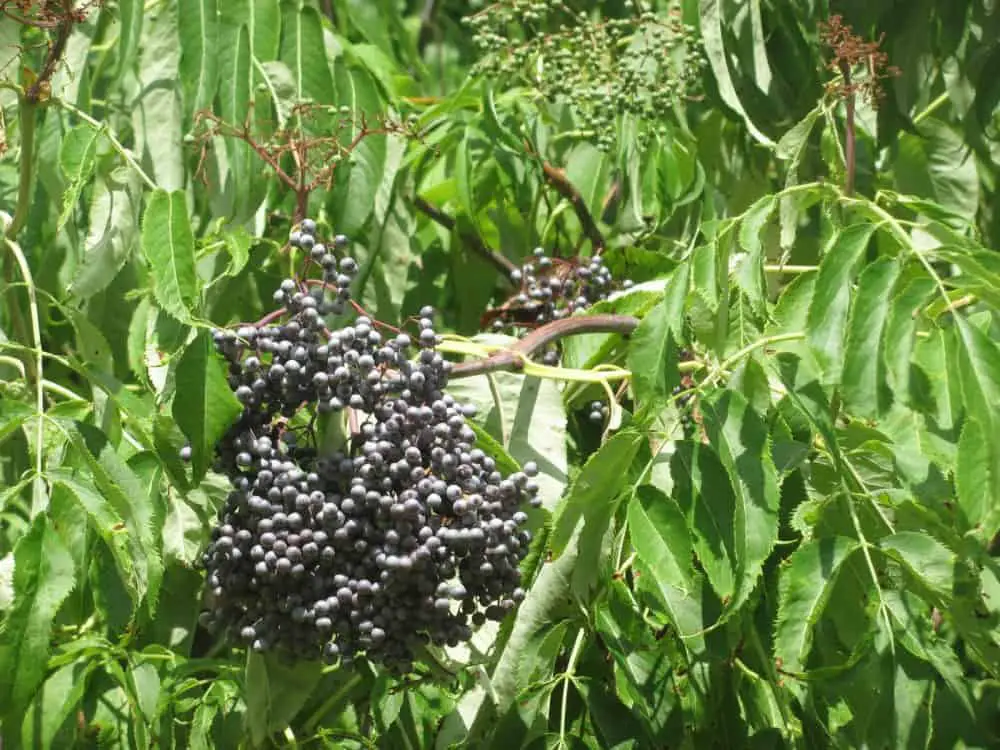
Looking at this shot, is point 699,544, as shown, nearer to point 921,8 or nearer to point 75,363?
point 75,363

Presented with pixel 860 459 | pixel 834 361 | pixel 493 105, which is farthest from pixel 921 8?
pixel 834 361

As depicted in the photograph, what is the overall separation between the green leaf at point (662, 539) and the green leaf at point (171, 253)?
0.64 m

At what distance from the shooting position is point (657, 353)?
2.01 m

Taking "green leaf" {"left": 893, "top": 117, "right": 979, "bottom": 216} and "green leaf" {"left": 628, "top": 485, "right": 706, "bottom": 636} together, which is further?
"green leaf" {"left": 893, "top": 117, "right": 979, "bottom": 216}

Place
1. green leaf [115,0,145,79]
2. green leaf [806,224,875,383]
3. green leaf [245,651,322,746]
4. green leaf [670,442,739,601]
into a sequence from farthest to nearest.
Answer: green leaf [115,0,145,79]
green leaf [245,651,322,746]
green leaf [670,442,739,601]
green leaf [806,224,875,383]

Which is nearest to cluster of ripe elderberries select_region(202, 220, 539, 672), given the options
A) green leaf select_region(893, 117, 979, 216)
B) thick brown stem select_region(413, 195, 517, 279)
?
thick brown stem select_region(413, 195, 517, 279)

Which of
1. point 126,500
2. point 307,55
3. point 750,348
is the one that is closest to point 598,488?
point 750,348

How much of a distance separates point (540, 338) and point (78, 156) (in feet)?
2.45

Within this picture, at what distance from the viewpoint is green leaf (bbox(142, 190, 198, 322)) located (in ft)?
6.82

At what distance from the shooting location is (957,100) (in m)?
3.18

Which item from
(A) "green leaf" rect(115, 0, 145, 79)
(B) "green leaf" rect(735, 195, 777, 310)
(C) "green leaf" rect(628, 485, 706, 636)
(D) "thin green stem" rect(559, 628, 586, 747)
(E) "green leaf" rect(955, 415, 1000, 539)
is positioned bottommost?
(D) "thin green stem" rect(559, 628, 586, 747)

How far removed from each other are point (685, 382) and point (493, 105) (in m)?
0.76

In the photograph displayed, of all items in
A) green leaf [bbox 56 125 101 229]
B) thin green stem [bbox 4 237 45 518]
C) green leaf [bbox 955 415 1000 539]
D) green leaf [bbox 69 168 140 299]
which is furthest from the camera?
→ green leaf [bbox 69 168 140 299]

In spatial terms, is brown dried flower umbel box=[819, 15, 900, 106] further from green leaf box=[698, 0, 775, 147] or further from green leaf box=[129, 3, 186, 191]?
green leaf box=[129, 3, 186, 191]
